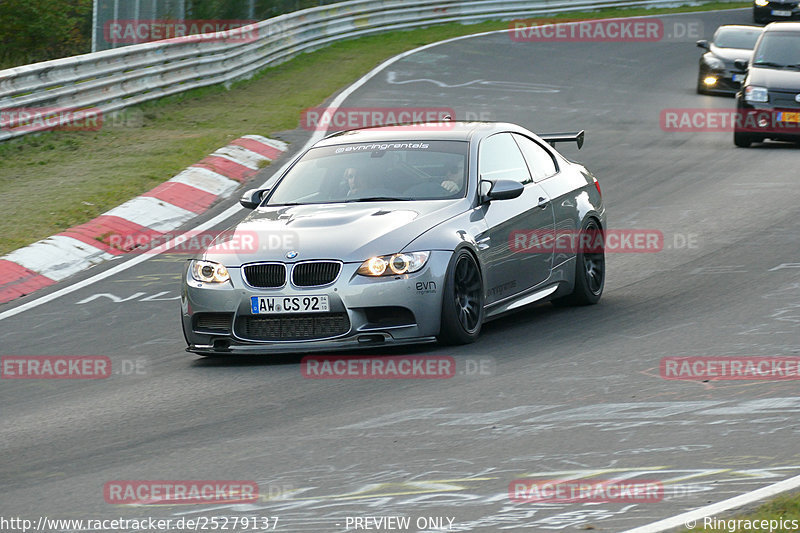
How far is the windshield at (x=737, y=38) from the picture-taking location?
28.2 metres

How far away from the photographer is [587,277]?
10539 mm

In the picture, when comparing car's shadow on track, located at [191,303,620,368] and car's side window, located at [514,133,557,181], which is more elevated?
car's side window, located at [514,133,557,181]

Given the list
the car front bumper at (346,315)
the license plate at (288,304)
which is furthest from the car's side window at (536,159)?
the license plate at (288,304)

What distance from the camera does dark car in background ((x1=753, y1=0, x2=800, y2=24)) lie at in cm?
4103

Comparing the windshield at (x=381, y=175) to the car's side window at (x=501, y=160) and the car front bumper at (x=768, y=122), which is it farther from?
the car front bumper at (x=768, y=122)

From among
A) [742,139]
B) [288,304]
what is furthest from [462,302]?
[742,139]

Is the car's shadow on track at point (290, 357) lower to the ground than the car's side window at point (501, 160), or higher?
lower

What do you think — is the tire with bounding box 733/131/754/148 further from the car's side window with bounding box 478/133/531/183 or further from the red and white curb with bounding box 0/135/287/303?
the car's side window with bounding box 478/133/531/183

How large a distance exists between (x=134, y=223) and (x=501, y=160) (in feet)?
17.0

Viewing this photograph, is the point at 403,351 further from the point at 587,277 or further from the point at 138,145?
the point at 138,145

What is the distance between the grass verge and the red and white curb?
0.71 ft

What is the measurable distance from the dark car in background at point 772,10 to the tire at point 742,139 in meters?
22.9

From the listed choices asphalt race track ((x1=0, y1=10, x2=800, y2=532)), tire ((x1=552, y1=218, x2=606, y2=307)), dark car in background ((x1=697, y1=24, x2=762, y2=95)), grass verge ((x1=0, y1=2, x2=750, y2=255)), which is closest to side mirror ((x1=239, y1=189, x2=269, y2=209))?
asphalt race track ((x1=0, y1=10, x2=800, y2=532))

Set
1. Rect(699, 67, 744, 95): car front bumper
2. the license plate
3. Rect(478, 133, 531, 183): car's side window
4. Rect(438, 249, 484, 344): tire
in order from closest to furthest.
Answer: the license plate, Rect(438, 249, 484, 344): tire, Rect(478, 133, 531, 183): car's side window, Rect(699, 67, 744, 95): car front bumper
